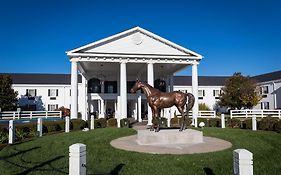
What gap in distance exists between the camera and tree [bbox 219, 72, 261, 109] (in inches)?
1613

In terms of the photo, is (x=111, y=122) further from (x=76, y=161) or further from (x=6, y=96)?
(x=6, y=96)

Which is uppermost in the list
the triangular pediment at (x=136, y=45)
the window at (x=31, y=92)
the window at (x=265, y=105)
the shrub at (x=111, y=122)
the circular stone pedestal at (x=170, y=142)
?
the triangular pediment at (x=136, y=45)

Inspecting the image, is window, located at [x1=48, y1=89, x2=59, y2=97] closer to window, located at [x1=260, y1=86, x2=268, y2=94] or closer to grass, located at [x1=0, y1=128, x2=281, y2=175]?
grass, located at [x1=0, y1=128, x2=281, y2=175]

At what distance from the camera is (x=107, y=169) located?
8.35 m

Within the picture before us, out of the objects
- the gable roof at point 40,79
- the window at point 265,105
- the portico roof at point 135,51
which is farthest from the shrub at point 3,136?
the window at point 265,105

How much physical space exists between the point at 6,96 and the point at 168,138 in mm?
37010

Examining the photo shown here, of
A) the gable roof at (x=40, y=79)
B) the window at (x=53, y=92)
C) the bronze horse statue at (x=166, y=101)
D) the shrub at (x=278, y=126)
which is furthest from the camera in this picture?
the gable roof at (x=40, y=79)

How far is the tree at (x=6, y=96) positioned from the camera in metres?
40.1

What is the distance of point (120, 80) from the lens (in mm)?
30000

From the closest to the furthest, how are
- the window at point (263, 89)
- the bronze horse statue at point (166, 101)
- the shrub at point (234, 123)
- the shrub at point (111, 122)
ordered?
the bronze horse statue at point (166, 101)
the shrub at point (234, 123)
the shrub at point (111, 122)
the window at point (263, 89)

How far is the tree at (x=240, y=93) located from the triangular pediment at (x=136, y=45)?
1638 centimetres

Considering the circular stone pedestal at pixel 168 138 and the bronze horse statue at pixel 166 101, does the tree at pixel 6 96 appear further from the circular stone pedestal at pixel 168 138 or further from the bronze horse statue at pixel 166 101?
the circular stone pedestal at pixel 168 138

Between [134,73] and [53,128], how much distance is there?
19945mm

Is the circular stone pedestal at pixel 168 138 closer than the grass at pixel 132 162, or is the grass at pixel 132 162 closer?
the grass at pixel 132 162
